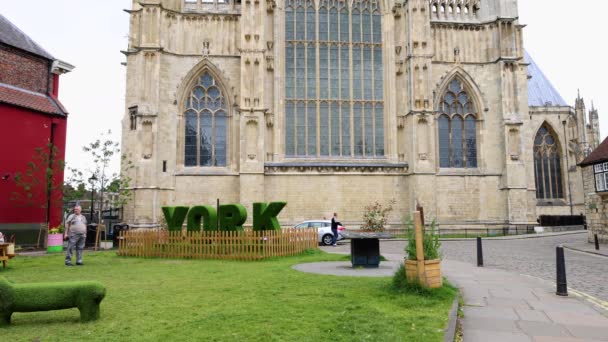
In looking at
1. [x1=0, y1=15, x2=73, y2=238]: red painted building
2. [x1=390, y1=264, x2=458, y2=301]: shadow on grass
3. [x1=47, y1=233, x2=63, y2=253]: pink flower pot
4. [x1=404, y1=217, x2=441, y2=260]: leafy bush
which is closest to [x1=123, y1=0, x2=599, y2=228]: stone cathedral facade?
[x1=0, y1=15, x2=73, y2=238]: red painted building

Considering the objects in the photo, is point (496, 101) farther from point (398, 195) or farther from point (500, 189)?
point (398, 195)

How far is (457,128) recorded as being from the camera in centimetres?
2919

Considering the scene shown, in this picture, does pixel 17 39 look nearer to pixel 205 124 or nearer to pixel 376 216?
pixel 205 124

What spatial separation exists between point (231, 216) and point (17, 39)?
1489 cm

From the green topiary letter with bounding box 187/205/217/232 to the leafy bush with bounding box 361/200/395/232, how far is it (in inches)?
291

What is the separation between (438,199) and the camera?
27.6 m

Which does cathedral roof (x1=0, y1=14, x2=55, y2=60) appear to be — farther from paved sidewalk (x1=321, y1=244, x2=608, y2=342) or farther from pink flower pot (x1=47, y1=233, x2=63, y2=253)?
paved sidewalk (x1=321, y1=244, x2=608, y2=342)

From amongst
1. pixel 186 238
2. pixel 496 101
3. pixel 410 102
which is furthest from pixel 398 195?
pixel 186 238

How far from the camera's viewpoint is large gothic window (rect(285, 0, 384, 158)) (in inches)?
1088

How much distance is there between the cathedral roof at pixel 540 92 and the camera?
41.3m

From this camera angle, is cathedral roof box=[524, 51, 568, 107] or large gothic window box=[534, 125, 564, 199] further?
cathedral roof box=[524, 51, 568, 107]

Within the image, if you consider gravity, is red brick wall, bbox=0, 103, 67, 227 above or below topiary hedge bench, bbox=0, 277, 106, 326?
above

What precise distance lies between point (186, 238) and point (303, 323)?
10.5 m

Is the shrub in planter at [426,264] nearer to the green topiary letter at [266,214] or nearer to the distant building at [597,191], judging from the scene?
the green topiary letter at [266,214]
